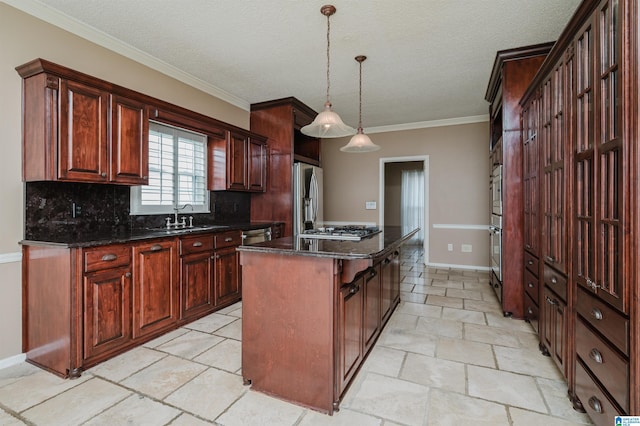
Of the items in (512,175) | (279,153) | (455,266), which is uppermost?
(279,153)

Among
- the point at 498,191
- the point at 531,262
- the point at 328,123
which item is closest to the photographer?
the point at 328,123

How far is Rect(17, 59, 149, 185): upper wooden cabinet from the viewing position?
2.22m

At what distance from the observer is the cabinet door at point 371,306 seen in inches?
88.4

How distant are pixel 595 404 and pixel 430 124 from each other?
16.5 feet

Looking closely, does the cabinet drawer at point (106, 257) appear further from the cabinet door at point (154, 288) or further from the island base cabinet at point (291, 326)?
the island base cabinet at point (291, 326)

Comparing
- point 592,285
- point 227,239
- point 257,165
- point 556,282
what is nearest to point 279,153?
point 257,165

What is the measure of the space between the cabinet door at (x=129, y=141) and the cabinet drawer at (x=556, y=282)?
3.35m

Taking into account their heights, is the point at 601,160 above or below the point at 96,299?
above

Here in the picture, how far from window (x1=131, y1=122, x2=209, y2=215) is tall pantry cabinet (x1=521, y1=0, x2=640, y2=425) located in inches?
137

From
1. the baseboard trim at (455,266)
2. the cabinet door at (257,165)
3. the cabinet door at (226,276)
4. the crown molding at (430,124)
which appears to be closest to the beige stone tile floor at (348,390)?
the cabinet door at (226,276)

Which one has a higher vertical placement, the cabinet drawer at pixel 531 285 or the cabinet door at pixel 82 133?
the cabinet door at pixel 82 133

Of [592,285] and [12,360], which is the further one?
[12,360]

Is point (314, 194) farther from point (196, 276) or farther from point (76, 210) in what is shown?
point (76, 210)

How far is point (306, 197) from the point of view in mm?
4836
